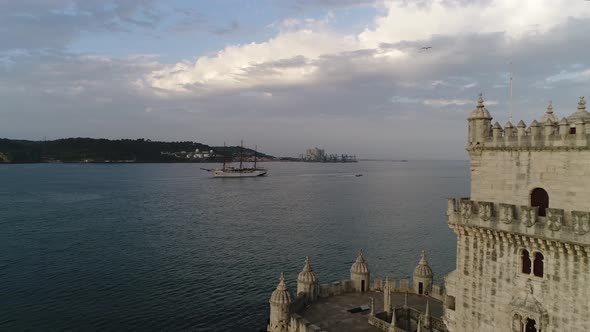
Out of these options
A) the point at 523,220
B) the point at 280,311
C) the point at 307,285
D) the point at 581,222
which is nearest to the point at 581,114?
the point at 581,222

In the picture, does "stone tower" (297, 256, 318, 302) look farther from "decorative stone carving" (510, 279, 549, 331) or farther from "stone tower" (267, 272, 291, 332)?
"decorative stone carving" (510, 279, 549, 331)

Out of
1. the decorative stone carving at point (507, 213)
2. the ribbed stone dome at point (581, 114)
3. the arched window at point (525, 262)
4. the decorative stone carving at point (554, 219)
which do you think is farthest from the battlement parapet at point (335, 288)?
the ribbed stone dome at point (581, 114)

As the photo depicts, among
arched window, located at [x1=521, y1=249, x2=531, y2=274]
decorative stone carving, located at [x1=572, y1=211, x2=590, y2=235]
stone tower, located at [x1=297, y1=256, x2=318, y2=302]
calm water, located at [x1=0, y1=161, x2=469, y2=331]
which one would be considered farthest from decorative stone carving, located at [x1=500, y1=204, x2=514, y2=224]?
calm water, located at [x1=0, y1=161, x2=469, y2=331]

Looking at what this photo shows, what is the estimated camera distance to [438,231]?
96.8 meters

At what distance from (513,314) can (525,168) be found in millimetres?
7641

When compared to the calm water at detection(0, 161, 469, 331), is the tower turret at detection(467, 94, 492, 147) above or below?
above

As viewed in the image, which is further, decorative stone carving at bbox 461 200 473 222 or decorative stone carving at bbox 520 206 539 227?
decorative stone carving at bbox 461 200 473 222

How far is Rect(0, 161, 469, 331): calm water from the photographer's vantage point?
164 ft

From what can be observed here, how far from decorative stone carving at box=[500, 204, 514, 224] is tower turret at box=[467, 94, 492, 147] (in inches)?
161

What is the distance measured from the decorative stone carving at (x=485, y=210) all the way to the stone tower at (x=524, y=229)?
0.06 metres

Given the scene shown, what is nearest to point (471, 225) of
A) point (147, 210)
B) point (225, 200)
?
point (147, 210)

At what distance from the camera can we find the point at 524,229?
69.3 feet

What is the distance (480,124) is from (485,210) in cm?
499

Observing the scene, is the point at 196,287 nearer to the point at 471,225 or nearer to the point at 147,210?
the point at 471,225
